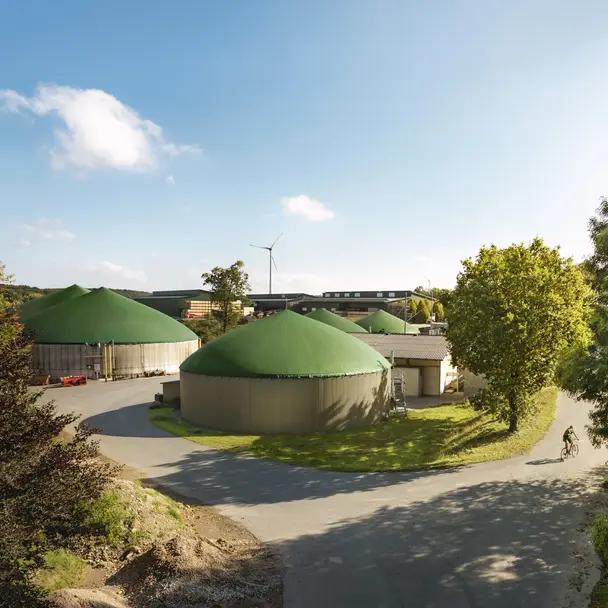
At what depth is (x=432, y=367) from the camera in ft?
139

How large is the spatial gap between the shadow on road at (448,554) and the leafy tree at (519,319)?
792cm

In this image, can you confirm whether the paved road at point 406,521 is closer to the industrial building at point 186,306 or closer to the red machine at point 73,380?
the red machine at point 73,380

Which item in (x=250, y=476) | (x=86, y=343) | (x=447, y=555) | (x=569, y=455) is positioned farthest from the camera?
(x=86, y=343)

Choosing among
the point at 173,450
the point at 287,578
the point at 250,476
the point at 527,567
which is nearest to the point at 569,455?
the point at 527,567

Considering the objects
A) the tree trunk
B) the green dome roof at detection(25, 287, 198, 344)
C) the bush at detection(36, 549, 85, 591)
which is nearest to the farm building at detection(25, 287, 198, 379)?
the green dome roof at detection(25, 287, 198, 344)

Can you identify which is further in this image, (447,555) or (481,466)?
(481,466)

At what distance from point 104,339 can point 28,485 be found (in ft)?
155

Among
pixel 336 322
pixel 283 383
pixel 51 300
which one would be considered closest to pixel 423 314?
pixel 336 322

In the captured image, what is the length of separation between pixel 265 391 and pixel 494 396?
42.7 ft

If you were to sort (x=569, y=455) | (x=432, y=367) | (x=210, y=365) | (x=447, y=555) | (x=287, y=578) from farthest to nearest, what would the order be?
(x=432, y=367)
(x=210, y=365)
(x=569, y=455)
(x=447, y=555)
(x=287, y=578)

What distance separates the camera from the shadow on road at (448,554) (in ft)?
42.3

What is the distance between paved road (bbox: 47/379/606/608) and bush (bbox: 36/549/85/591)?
549cm

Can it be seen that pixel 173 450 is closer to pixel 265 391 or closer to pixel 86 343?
pixel 265 391

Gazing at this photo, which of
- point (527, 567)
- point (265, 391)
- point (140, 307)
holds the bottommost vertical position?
point (527, 567)
